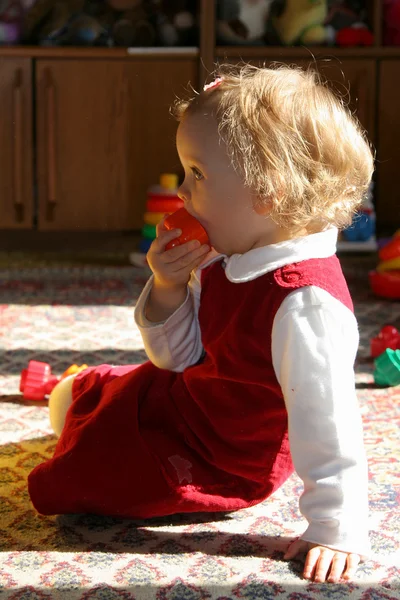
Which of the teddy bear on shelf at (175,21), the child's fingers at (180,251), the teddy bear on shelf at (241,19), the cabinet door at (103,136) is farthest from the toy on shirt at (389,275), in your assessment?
the child's fingers at (180,251)

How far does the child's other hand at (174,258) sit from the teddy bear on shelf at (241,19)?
1.76 metres

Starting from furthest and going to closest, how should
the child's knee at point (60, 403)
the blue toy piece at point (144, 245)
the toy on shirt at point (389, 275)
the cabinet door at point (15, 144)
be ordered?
the cabinet door at point (15, 144)
the blue toy piece at point (144, 245)
the toy on shirt at point (389, 275)
the child's knee at point (60, 403)

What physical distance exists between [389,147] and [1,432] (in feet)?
5.61

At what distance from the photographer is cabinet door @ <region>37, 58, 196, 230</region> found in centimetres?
263

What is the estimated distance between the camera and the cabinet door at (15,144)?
2.61 metres

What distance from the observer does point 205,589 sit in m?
0.91

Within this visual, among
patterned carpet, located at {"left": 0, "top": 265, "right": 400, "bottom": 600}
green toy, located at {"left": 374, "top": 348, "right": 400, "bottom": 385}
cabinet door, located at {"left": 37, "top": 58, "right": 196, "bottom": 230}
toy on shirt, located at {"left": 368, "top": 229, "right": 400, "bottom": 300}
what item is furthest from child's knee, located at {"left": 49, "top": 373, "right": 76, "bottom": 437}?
cabinet door, located at {"left": 37, "top": 58, "right": 196, "bottom": 230}

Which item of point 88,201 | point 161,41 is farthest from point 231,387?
point 161,41

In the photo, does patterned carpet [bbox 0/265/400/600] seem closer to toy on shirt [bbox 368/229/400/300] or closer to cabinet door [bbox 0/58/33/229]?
toy on shirt [bbox 368/229/400/300]

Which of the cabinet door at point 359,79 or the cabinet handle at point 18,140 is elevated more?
the cabinet door at point 359,79

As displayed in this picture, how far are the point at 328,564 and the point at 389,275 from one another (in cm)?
130

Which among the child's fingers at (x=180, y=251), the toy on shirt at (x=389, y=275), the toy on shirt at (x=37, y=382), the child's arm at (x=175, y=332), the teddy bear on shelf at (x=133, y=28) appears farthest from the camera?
the teddy bear on shelf at (x=133, y=28)

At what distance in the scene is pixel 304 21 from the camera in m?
2.66

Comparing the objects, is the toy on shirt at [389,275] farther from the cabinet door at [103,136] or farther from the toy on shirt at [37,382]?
the toy on shirt at [37,382]
